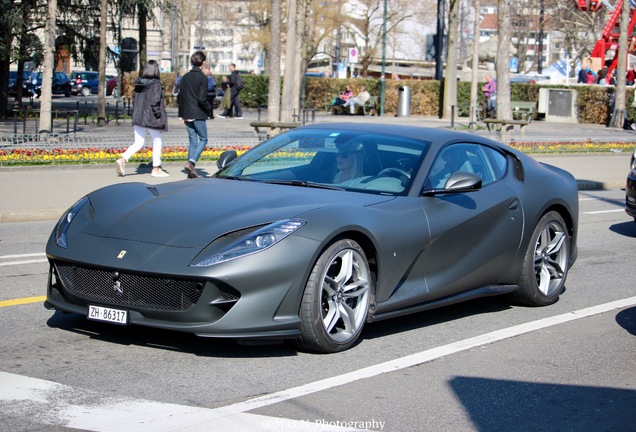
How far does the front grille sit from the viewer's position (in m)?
6.05

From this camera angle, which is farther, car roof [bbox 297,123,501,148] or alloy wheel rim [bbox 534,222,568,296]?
alloy wheel rim [bbox 534,222,568,296]

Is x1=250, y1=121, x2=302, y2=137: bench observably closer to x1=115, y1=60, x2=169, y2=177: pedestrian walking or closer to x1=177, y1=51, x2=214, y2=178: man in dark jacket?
x1=177, y1=51, x2=214, y2=178: man in dark jacket

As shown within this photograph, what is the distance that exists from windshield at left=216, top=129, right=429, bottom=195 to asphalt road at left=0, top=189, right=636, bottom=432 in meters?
1.08

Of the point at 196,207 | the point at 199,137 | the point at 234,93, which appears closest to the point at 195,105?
the point at 199,137

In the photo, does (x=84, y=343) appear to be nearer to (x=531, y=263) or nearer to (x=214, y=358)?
(x=214, y=358)

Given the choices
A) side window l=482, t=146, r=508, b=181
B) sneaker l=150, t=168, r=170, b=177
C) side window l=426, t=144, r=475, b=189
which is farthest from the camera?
sneaker l=150, t=168, r=170, b=177

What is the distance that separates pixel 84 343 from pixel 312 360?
1.46 meters

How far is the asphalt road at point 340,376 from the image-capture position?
17.0ft

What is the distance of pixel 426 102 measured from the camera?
51.1 meters

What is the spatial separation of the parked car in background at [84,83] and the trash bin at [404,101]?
30.4 metres

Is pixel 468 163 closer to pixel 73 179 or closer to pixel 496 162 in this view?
pixel 496 162

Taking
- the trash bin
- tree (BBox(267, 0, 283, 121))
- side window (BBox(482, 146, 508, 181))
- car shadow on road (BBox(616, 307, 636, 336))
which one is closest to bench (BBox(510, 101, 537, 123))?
the trash bin

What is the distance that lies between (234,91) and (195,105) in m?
24.3

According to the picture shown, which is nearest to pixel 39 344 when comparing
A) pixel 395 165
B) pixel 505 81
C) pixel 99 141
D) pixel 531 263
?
pixel 395 165
